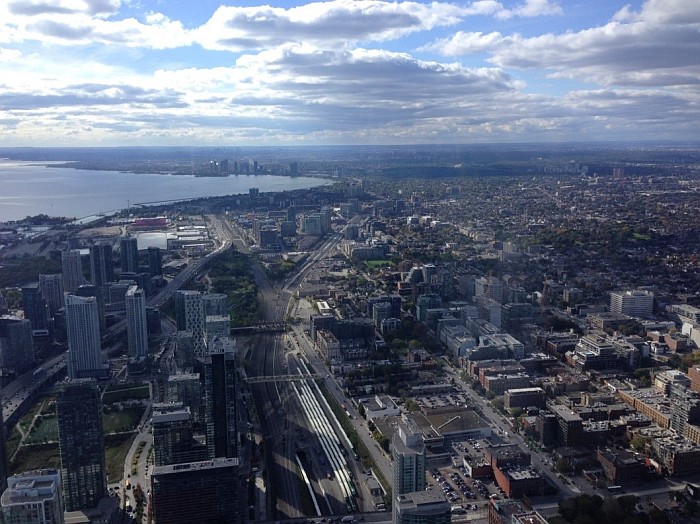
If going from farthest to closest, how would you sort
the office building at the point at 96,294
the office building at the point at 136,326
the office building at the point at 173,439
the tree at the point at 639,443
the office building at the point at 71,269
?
the office building at the point at 71,269 → the office building at the point at 96,294 → the office building at the point at 136,326 → the tree at the point at 639,443 → the office building at the point at 173,439

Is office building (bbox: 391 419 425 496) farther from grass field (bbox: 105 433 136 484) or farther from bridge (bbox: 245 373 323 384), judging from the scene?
bridge (bbox: 245 373 323 384)

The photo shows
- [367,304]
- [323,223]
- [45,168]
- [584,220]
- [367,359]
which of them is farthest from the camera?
[45,168]

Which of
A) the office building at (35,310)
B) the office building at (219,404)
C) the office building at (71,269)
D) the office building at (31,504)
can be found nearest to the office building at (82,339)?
the office building at (35,310)

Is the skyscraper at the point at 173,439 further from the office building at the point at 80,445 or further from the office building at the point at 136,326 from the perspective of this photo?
the office building at the point at 136,326

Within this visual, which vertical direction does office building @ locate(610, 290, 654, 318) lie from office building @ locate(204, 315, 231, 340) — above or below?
below

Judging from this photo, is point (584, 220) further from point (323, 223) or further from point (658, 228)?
point (323, 223)

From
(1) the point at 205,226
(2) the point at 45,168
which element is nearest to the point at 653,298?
(1) the point at 205,226

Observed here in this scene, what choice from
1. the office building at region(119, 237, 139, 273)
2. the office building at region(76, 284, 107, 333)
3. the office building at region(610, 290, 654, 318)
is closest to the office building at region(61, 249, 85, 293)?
the office building at region(119, 237, 139, 273)
